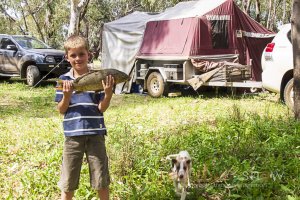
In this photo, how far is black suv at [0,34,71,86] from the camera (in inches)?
571

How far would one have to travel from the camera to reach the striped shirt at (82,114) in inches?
130

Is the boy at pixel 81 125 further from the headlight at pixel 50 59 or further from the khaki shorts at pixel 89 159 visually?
the headlight at pixel 50 59

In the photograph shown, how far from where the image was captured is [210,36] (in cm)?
1178

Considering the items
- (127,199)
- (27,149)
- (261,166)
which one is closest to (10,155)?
(27,149)

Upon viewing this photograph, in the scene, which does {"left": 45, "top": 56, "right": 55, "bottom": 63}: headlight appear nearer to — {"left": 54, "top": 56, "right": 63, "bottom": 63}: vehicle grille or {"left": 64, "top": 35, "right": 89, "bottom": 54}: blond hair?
{"left": 54, "top": 56, "right": 63, "bottom": 63}: vehicle grille

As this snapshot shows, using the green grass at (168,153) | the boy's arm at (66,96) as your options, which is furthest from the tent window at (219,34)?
the boy's arm at (66,96)

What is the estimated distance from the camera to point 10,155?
5.54 meters

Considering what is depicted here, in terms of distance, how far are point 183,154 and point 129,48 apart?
9.86m

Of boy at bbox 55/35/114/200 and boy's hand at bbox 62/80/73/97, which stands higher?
boy's hand at bbox 62/80/73/97

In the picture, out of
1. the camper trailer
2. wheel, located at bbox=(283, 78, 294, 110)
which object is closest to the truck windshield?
the camper trailer

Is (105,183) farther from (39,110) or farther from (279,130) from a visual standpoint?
(39,110)

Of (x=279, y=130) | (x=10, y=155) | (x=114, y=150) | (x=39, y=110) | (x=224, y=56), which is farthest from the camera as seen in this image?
(x=224, y=56)

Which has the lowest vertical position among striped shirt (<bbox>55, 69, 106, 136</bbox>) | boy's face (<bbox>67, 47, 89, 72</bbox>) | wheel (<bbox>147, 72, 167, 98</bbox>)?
wheel (<bbox>147, 72, 167, 98</bbox>)

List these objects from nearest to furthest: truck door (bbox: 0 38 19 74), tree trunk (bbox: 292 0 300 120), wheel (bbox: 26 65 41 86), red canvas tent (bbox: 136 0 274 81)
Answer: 1. tree trunk (bbox: 292 0 300 120)
2. red canvas tent (bbox: 136 0 274 81)
3. wheel (bbox: 26 65 41 86)
4. truck door (bbox: 0 38 19 74)
